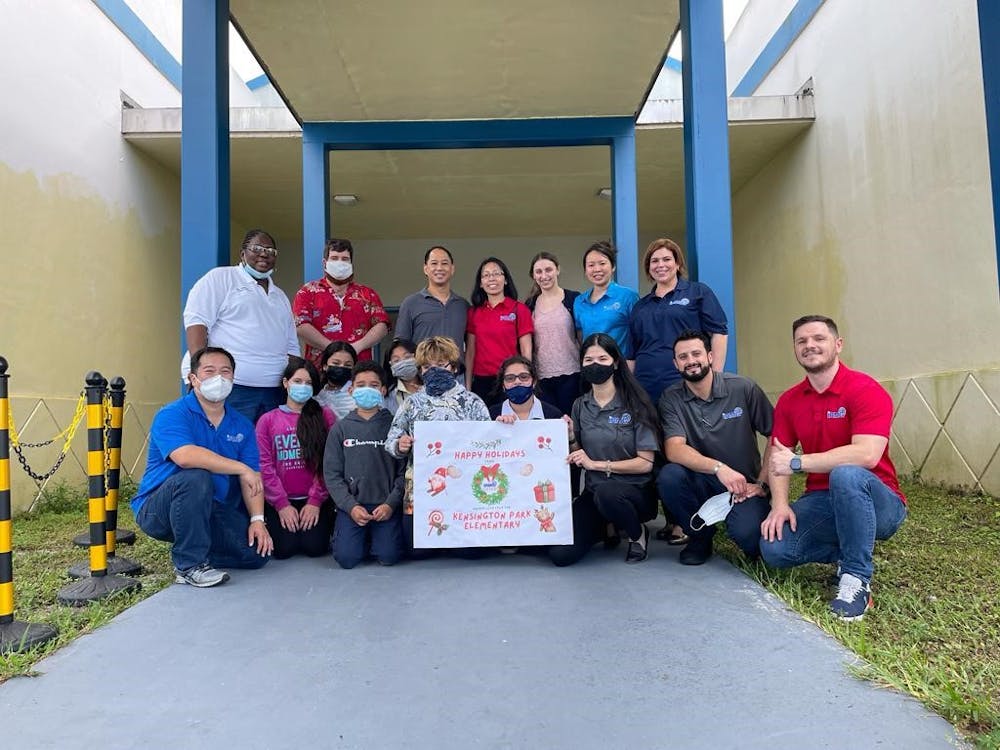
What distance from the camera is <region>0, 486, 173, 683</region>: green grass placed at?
296 centimetres

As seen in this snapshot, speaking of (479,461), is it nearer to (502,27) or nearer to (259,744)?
(259,744)

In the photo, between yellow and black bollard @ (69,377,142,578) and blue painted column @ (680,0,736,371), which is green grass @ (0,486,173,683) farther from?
blue painted column @ (680,0,736,371)

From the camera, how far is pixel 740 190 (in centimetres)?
1160

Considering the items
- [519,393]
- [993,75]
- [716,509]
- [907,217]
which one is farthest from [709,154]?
[907,217]

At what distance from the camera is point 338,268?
510 cm

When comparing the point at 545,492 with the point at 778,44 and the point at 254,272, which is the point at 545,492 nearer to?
the point at 254,272

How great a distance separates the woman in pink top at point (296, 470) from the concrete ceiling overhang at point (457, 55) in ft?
10.0

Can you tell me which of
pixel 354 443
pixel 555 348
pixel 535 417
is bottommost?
pixel 354 443

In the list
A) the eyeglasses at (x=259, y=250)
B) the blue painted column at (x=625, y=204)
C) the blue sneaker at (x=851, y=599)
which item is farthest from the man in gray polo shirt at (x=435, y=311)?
the blue painted column at (x=625, y=204)

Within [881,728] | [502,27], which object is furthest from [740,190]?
[881,728]

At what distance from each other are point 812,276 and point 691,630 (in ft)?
24.1

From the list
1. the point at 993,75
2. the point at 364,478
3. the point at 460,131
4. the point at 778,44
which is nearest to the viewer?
the point at 993,75

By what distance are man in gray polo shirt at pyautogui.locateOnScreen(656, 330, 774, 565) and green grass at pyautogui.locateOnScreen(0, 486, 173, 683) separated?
2662 millimetres

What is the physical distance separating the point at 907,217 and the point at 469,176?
5316 mm
